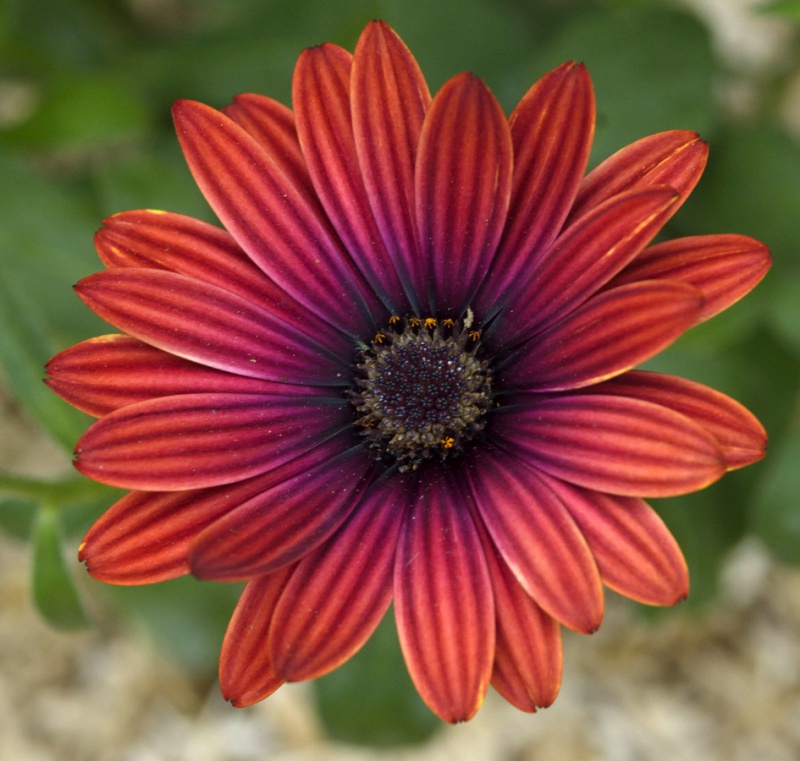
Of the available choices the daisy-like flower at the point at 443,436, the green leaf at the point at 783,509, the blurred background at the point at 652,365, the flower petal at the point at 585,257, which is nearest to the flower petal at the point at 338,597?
the daisy-like flower at the point at 443,436

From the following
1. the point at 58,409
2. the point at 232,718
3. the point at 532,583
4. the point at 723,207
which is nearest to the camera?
the point at 532,583

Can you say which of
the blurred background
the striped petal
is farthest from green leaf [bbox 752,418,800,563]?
the striped petal

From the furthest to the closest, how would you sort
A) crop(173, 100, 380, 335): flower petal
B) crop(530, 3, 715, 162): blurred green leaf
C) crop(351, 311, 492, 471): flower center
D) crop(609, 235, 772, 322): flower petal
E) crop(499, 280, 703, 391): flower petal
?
crop(530, 3, 715, 162): blurred green leaf
crop(351, 311, 492, 471): flower center
crop(173, 100, 380, 335): flower petal
crop(609, 235, 772, 322): flower petal
crop(499, 280, 703, 391): flower petal

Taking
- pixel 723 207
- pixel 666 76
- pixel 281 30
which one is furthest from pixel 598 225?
pixel 281 30

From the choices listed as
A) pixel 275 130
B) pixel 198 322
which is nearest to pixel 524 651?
pixel 198 322

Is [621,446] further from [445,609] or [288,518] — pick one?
[288,518]

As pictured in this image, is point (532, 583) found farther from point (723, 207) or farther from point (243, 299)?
point (723, 207)

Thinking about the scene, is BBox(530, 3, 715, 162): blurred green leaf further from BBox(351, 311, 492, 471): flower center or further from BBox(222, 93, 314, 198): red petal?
BBox(222, 93, 314, 198): red petal
